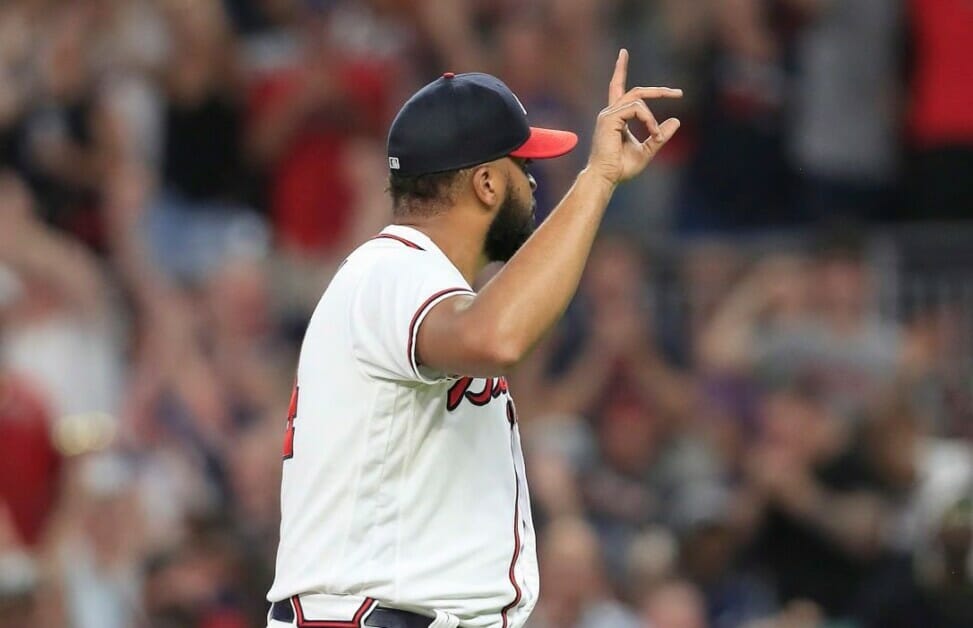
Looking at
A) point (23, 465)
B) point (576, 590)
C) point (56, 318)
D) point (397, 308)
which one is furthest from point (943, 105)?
point (397, 308)

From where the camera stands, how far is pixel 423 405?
364cm

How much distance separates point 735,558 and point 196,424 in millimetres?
2756

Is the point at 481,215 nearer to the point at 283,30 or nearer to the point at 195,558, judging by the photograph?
the point at 195,558

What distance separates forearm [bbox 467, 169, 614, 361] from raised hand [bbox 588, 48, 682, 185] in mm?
162

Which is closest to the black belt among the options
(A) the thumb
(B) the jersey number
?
(B) the jersey number

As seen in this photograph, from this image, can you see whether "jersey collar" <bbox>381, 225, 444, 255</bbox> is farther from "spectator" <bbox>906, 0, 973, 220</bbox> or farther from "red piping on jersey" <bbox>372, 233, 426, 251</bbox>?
"spectator" <bbox>906, 0, 973, 220</bbox>

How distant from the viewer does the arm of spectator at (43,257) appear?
9.07 meters

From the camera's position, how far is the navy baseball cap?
3.70m

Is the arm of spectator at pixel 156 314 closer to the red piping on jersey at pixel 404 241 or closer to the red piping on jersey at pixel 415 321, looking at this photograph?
the red piping on jersey at pixel 404 241

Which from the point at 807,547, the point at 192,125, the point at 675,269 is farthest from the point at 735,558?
the point at 192,125

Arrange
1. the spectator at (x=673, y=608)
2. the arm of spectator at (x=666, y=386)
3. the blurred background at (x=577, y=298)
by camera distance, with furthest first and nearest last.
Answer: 1. the arm of spectator at (x=666, y=386)
2. the blurred background at (x=577, y=298)
3. the spectator at (x=673, y=608)

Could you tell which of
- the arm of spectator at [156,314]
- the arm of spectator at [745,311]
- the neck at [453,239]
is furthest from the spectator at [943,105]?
the neck at [453,239]

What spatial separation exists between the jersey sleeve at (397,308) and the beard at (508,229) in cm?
24

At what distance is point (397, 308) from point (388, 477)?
15.6 inches
